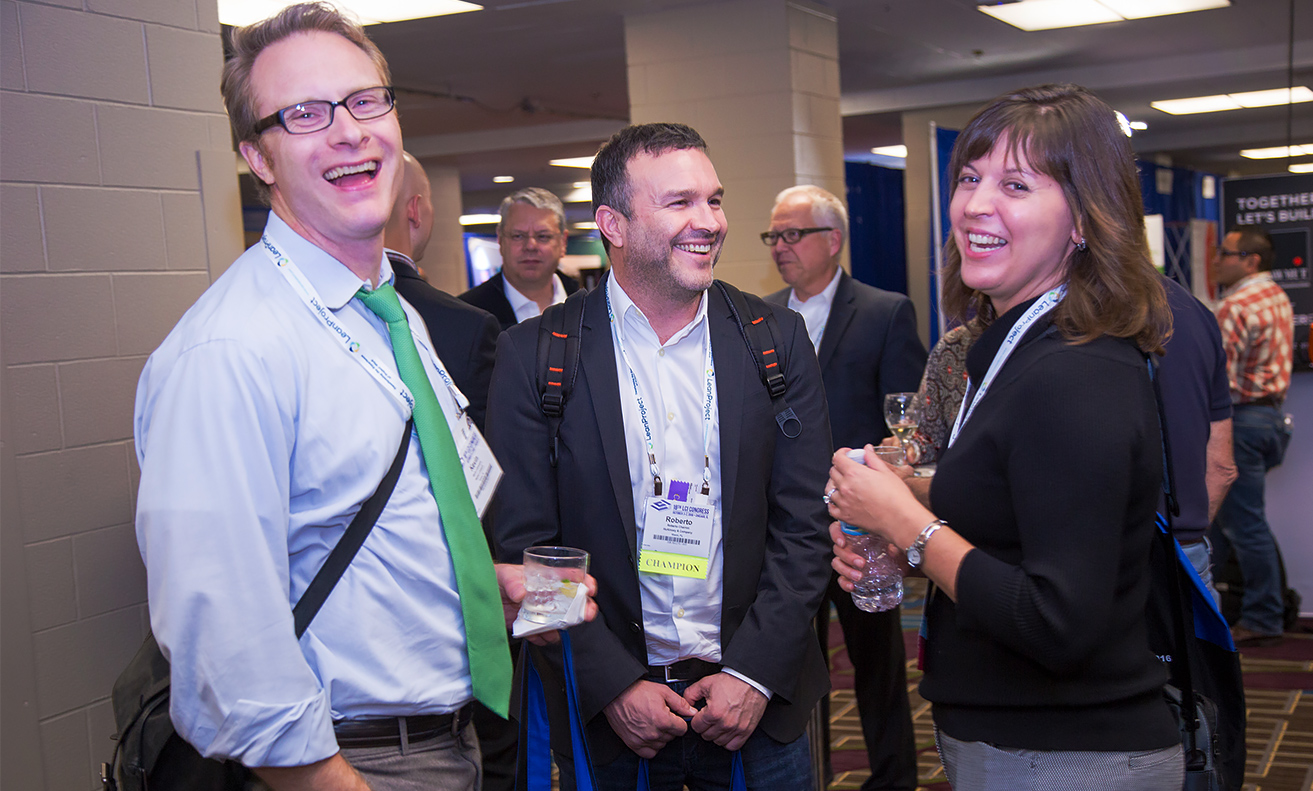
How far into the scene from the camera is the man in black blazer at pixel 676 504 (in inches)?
73.3

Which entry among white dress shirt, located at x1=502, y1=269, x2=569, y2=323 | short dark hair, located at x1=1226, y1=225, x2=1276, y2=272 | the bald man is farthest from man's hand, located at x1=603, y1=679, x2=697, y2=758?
short dark hair, located at x1=1226, y1=225, x2=1276, y2=272

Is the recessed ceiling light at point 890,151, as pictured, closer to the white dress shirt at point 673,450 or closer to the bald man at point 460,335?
the bald man at point 460,335

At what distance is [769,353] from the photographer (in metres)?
1.99

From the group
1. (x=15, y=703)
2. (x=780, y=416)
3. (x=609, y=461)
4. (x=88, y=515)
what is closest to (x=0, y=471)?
(x=88, y=515)

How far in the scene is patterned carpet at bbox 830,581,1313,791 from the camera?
11.6 ft

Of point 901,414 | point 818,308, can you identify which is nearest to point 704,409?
point 901,414

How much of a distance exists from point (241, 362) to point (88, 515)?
149 cm

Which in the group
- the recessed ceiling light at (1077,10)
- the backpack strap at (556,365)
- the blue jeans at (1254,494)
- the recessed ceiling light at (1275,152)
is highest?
the recessed ceiling light at (1077,10)

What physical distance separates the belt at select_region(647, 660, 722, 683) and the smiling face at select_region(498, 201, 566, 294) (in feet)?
9.62

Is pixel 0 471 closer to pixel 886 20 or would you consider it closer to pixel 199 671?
pixel 199 671

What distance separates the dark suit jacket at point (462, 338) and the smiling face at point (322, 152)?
1.32m

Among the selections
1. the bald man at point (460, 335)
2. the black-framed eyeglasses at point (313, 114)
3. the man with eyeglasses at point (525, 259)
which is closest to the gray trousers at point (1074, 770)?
the black-framed eyeglasses at point (313, 114)

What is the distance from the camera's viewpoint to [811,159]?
6.31 metres

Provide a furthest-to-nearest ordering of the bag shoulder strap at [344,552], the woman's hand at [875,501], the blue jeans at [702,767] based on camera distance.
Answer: the blue jeans at [702,767]
the woman's hand at [875,501]
the bag shoulder strap at [344,552]
